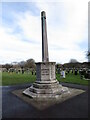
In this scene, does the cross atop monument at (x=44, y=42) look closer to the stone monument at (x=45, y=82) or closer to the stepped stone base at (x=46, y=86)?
the stone monument at (x=45, y=82)

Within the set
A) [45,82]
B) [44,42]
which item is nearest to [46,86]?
[45,82]

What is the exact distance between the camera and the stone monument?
738 cm

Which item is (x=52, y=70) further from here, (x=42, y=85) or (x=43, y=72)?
(x=42, y=85)

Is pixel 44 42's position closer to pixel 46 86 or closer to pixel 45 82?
pixel 45 82

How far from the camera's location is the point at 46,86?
305 inches

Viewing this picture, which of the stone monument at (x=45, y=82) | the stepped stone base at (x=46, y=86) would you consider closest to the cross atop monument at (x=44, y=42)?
the stone monument at (x=45, y=82)

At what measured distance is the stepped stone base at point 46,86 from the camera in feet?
24.0

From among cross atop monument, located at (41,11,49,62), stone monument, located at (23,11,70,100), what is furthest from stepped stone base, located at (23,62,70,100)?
cross atop monument, located at (41,11,49,62)

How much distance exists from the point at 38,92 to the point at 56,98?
4.03 feet

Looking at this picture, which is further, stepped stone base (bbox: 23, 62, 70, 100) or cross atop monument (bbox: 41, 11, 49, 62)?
cross atop monument (bbox: 41, 11, 49, 62)

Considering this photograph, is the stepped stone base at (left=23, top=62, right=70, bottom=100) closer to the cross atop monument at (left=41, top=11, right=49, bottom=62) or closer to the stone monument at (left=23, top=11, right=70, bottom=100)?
the stone monument at (left=23, top=11, right=70, bottom=100)

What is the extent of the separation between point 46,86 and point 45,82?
299 millimetres

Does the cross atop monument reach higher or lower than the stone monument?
higher

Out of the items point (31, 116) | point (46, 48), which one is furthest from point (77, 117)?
point (46, 48)
